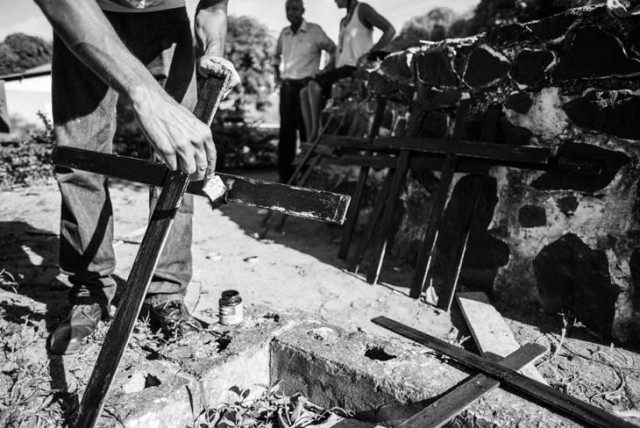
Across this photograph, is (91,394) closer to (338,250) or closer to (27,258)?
(27,258)

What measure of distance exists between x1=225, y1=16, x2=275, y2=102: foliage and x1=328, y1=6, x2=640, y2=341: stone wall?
15945mm

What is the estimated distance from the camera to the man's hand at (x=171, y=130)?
0.99 m

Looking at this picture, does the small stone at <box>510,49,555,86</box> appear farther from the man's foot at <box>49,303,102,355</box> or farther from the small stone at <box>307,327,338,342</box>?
the man's foot at <box>49,303,102,355</box>

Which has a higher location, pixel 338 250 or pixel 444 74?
pixel 444 74

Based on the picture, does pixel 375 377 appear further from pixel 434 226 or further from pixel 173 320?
pixel 434 226

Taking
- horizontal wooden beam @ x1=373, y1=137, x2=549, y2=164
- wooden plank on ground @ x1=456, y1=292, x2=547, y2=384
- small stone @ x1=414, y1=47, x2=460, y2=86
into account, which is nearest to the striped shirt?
small stone @ x1=414, y1=47, x2=460, y2=86

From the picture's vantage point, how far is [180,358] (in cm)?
157

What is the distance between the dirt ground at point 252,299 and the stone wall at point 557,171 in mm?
219

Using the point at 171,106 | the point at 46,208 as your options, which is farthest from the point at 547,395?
the point at 46,208

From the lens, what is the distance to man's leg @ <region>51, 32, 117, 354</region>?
1.75 metres

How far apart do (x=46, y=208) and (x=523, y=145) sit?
4.44 m

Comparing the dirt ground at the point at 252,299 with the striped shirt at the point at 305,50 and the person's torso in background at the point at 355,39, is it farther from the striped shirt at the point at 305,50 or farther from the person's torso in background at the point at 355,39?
the striped shirt at the point at 305,50

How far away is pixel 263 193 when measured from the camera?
1171 mm

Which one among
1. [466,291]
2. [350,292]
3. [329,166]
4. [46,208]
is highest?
[329,166]
